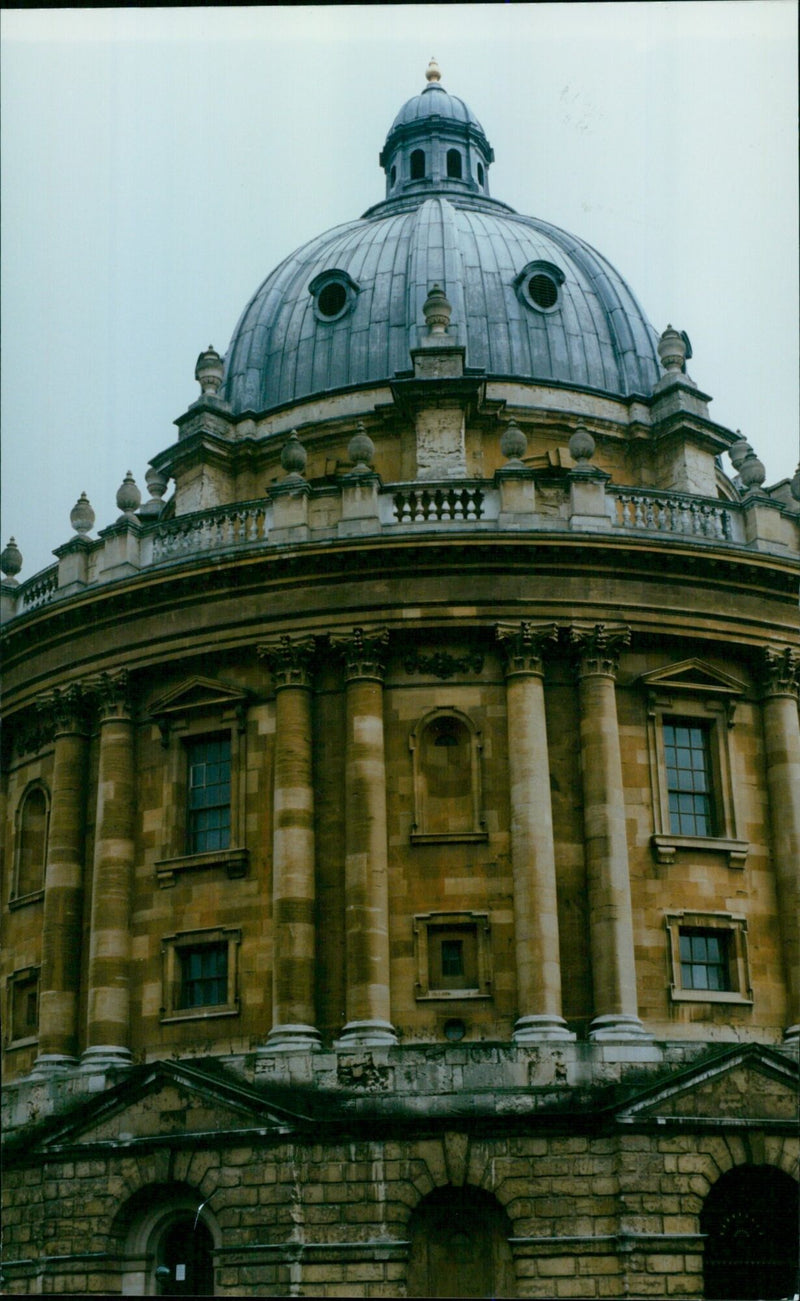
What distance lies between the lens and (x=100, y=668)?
31594mm

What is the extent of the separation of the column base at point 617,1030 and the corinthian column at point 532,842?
1.61 feet

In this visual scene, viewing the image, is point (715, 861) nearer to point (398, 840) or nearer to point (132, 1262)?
point (398, 840)

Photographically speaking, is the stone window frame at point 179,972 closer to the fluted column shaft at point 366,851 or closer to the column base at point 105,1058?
the column base at point 105,1058

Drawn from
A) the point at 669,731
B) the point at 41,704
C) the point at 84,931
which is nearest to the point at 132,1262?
the point at 84,931

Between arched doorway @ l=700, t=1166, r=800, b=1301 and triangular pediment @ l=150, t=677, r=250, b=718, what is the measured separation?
1150cm

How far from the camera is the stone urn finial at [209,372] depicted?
129 ft

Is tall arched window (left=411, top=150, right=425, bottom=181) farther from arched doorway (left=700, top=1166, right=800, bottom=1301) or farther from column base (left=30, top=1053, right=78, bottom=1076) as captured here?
arched doorway (left=700, top=1166, right=800, bottom=1301)

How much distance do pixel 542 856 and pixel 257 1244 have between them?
751 cm

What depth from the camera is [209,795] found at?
3039 centimetres

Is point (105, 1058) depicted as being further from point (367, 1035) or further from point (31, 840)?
point (31, 840)

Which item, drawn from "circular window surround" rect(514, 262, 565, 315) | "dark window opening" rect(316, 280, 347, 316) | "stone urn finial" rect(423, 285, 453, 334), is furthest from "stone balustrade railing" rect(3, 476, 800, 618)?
"dark window opening" rect(316, 280, 347, 316)

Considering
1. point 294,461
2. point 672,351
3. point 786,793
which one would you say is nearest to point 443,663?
point 294,461

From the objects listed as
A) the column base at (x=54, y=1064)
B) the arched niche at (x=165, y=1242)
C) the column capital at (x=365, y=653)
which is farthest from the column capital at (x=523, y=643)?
the column base at (x=54, y=1064)

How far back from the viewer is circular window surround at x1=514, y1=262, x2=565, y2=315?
3925 cm
